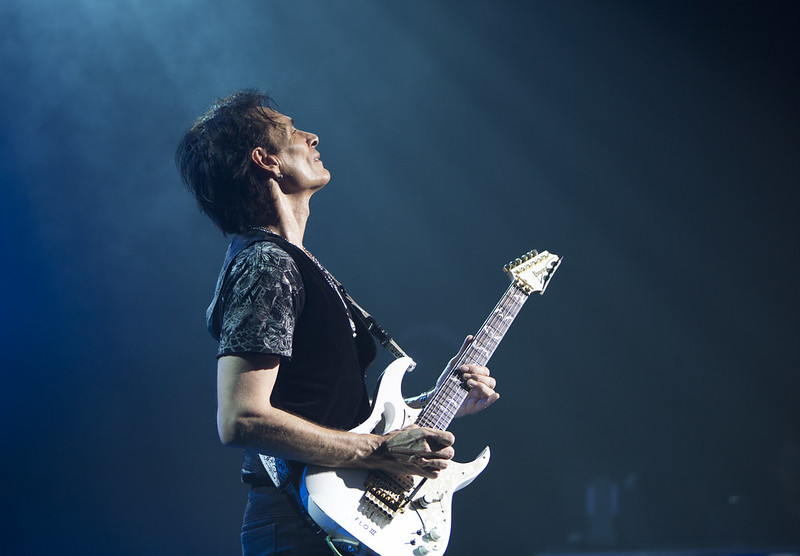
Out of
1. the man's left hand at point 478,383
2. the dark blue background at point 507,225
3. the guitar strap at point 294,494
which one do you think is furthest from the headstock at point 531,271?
the dark blue background at point 507,225

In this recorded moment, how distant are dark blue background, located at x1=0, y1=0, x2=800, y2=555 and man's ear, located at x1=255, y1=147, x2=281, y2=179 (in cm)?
331

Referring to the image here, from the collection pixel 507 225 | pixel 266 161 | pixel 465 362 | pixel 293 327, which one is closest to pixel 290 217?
pixel 266 161

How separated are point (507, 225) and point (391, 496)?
430cm

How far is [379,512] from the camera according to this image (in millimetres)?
1706

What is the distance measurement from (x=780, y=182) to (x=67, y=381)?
21.7 ft

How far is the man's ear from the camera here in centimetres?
214

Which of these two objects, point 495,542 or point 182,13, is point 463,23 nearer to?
point 182,13

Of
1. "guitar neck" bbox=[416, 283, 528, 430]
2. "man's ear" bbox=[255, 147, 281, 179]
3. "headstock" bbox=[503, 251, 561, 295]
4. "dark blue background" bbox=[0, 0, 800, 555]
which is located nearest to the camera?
"guitar neck" bbox=[416, 283, 528, 430]

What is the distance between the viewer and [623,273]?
581 cm

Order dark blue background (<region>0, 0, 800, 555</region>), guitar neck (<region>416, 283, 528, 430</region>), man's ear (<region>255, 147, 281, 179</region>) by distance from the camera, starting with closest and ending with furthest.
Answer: guitar neck (<region>416, 283, 528, 430</region>), man's ear (<region>255, 147, 281, 179</region>), dark blue background (<region>0, 0, 800, 555</region>)

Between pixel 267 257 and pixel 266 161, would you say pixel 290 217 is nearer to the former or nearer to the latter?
pixel 266 161

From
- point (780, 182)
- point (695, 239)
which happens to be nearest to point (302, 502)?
point (695, 239)

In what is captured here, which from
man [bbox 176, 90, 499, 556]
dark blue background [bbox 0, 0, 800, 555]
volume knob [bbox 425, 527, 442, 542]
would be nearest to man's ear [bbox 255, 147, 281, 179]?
man [bbox 176, 90, 499, 556]

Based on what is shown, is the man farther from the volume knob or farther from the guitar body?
the volume knob
